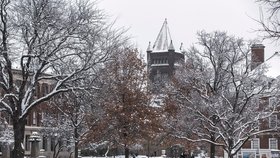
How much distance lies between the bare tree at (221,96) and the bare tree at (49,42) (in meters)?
14.6

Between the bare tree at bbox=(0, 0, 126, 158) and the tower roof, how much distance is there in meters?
113

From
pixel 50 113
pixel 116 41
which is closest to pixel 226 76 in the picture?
pixel 116 41

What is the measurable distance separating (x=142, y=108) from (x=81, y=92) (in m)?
14.3

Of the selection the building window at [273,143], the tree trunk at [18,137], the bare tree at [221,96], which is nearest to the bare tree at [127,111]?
the bare tree at [221,96]

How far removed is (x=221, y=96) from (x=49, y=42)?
18.4 meters

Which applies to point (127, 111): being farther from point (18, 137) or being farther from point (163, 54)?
point (163, 54)

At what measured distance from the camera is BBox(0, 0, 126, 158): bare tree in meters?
27.6

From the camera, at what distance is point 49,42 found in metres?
28.2

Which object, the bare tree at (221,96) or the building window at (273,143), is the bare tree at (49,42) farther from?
the building window at (273,143)

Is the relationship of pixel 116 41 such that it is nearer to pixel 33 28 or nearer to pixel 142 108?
pixel 33 28

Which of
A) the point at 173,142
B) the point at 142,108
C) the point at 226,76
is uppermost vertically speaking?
the point at 226,76

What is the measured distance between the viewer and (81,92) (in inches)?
1147

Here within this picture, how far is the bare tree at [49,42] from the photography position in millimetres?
27594

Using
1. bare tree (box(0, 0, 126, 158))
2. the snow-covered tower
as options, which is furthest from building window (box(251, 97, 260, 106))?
the snow-covered tower
